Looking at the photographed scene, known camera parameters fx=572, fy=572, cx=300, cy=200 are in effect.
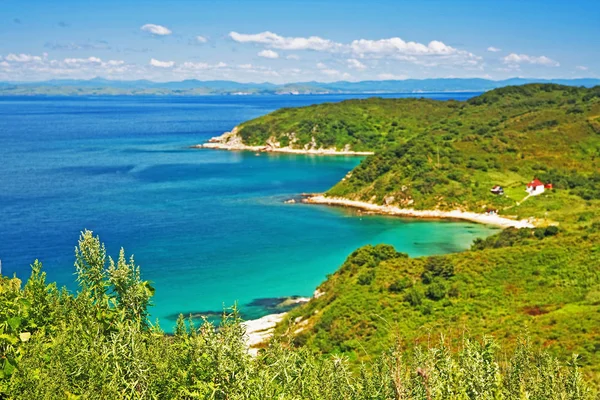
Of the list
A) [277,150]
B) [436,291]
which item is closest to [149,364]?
→ [436,291]

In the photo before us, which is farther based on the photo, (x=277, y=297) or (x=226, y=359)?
(x=277, y=297)

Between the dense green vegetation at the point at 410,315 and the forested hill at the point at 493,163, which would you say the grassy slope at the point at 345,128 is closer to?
the forested hill at the point at 493,163

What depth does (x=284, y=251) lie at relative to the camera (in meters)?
76.8

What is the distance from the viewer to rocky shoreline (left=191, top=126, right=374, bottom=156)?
175500 millimetres

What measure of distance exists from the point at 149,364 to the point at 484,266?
4296 centimetres

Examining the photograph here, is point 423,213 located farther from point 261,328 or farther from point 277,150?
point 277,150

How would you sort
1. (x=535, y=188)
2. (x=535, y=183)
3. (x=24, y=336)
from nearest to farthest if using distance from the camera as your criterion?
1. (x=24, y=336)
2. (x=535, y=188)
3. (x=535, y=183)

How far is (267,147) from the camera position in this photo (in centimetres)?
18575

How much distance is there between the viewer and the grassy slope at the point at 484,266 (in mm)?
39688

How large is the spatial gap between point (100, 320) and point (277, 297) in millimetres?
42061

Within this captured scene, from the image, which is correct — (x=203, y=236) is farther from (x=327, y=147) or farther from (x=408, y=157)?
(x=327, y=147)

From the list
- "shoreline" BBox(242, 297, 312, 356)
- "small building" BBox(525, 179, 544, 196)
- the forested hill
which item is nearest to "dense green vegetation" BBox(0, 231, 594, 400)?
"shoreline" BBox(242, 297, 312, 356)

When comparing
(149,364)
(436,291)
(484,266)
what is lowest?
(436,291)

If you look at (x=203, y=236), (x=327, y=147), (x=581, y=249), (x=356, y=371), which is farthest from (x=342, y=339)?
(x=327, y=147)
